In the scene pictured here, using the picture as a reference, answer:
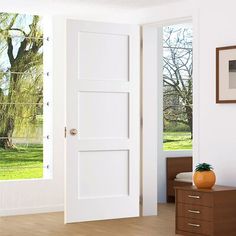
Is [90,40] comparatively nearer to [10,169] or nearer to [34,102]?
[34,102]

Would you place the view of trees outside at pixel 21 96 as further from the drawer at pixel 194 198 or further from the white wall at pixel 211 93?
the drawer at pixel 194 198

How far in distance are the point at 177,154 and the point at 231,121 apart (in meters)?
2.63

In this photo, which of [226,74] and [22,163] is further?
[22,163]

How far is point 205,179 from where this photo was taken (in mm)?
6371

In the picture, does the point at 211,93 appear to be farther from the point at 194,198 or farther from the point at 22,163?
the point at 22,163

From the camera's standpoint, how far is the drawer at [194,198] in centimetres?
622

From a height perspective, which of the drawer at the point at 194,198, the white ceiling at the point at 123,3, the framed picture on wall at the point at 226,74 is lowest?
the drawer at the point at 194,198

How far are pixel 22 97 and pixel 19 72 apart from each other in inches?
12.9

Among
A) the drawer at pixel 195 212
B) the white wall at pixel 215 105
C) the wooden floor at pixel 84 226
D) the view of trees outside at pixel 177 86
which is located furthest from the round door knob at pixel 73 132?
the view of trees outside at pixel 177 86

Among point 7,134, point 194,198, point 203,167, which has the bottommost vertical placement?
point 194,198

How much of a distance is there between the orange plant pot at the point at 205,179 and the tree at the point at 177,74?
3.15 metres

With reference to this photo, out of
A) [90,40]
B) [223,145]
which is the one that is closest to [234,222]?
[223,145]

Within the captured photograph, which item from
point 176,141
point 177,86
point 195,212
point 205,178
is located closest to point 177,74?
point 177,86

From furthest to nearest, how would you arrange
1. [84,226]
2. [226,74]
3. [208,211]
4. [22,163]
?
[22,163] → [84,226] → [226,74] → [208,211]
